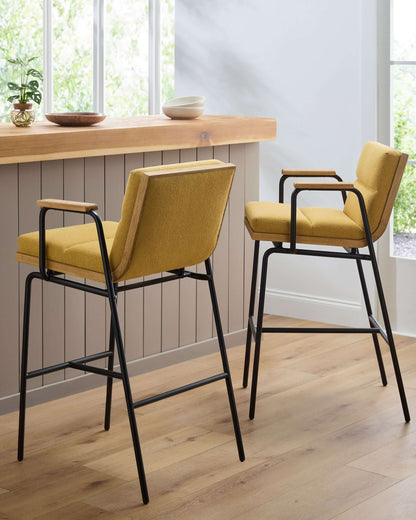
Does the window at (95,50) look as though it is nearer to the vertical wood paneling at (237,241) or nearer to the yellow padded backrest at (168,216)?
the vertical wood paneling at (237,241)

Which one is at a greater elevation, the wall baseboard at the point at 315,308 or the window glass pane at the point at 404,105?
the window glass pane at the point at 404,105

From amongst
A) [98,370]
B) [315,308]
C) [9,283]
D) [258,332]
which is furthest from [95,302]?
[315,308]

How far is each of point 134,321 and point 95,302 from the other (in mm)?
220

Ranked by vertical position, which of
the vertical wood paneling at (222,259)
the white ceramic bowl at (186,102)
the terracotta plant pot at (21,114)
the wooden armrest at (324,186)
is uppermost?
the white ceramic bowl at (186,102)

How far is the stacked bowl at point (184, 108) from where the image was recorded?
381 centimetres

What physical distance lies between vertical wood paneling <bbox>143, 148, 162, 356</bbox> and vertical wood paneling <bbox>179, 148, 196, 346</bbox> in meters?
0.13

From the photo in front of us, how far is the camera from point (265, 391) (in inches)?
138

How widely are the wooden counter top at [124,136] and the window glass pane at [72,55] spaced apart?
1.37 m

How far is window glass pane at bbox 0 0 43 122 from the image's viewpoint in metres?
4.89

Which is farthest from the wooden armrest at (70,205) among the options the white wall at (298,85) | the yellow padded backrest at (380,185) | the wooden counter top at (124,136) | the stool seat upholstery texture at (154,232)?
the white wall at (298,85)

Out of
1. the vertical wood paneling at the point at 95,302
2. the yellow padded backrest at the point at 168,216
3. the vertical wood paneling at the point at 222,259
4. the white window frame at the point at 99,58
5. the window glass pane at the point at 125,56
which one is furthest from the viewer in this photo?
the window glass pane at the point at 125,56

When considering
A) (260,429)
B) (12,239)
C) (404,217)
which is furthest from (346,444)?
(404,217)

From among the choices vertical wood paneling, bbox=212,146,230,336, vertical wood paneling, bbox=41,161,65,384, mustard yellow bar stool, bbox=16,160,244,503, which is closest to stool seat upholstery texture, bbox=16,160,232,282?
mustard yellow bar stool, bbox=16,160,244,503

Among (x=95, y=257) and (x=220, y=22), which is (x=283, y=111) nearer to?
(x=220, y=22)
